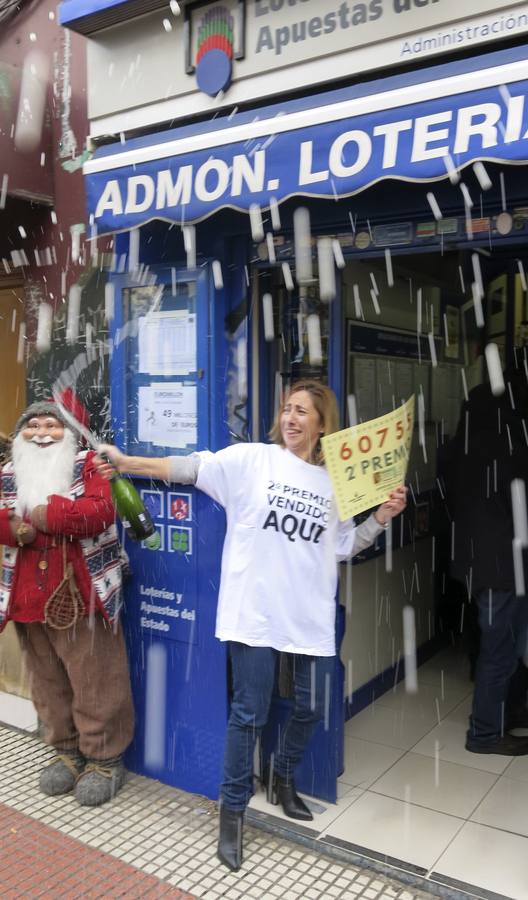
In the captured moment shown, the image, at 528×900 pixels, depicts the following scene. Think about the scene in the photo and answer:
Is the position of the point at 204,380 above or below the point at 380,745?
above

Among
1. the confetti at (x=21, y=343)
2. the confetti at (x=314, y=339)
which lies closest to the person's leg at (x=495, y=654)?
the confetti at (x=314, y=339)

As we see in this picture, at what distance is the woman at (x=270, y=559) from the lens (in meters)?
3.28

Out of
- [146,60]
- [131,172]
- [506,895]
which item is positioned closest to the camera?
[506,895]

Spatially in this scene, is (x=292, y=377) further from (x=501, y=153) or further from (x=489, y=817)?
(x=489, y=817)

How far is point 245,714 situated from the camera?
3.32 m

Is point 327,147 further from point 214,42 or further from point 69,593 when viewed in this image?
point 69,593

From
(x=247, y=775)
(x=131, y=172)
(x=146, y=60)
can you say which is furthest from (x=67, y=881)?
(x=146, y=60)

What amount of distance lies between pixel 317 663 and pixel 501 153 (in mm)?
2165

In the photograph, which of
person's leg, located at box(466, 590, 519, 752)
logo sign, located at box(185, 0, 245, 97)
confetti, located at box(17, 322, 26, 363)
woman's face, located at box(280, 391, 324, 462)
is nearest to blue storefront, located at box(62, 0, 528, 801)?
logo sign, located at box(185, 0, 245, 97)

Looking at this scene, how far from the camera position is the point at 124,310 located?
4070 millimetres

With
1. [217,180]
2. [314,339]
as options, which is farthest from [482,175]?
[314,339]

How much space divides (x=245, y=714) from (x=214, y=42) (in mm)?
3122

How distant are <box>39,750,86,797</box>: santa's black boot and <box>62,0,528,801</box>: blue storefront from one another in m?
0.33

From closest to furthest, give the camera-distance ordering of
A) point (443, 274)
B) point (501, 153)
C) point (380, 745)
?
point (501, 153)
point (380, 745)
point (443, 274)
